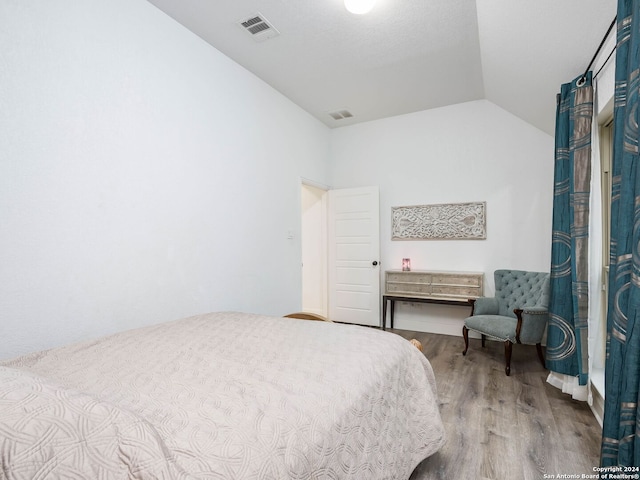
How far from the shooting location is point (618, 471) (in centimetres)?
140

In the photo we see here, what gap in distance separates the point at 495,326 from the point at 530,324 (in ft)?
0.96

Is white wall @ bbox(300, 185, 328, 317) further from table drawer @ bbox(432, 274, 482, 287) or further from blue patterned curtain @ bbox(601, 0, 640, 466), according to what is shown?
blue patterned curtain @ bbox(601, 0, 640, 466)

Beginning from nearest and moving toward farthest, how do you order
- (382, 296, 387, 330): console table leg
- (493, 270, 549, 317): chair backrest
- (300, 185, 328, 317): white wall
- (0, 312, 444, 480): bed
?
(0, 312, 444, 480): bed
(493, 270, 549, 317): chair backrest
(382, 296, 387, 330): console table leg
(300, 185, 328, 317): white wall

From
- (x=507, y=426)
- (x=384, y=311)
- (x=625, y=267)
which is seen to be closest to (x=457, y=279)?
(x=384, y=311)

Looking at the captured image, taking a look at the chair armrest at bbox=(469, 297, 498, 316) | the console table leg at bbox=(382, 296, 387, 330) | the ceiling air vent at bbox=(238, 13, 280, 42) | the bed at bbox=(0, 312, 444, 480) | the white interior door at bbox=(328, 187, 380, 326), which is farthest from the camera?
the white interior door at bbox=(328, 187, 380, 326)

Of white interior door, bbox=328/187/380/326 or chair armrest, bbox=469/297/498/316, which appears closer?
chair armrest, bbox=469/297/498/316

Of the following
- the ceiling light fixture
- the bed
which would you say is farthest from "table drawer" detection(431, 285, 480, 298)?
the ceiling light fixture

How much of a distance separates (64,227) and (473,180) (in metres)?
4.20

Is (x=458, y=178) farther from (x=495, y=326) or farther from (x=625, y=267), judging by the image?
(x=625, y=267)

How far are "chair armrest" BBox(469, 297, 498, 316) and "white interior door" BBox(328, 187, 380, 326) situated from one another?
129 cm

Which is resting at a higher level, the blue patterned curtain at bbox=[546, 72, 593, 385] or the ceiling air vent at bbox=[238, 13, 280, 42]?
the ceiling air vent at bbox=[238, 13, 280, 42]

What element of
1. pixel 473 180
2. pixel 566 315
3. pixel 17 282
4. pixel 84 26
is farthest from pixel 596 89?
pixel 17 282

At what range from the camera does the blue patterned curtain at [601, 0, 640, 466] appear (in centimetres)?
123

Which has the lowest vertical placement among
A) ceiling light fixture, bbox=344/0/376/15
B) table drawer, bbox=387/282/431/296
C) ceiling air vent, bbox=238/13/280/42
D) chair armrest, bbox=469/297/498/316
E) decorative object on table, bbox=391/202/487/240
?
chair armrest, bbox=469/297/498/316
